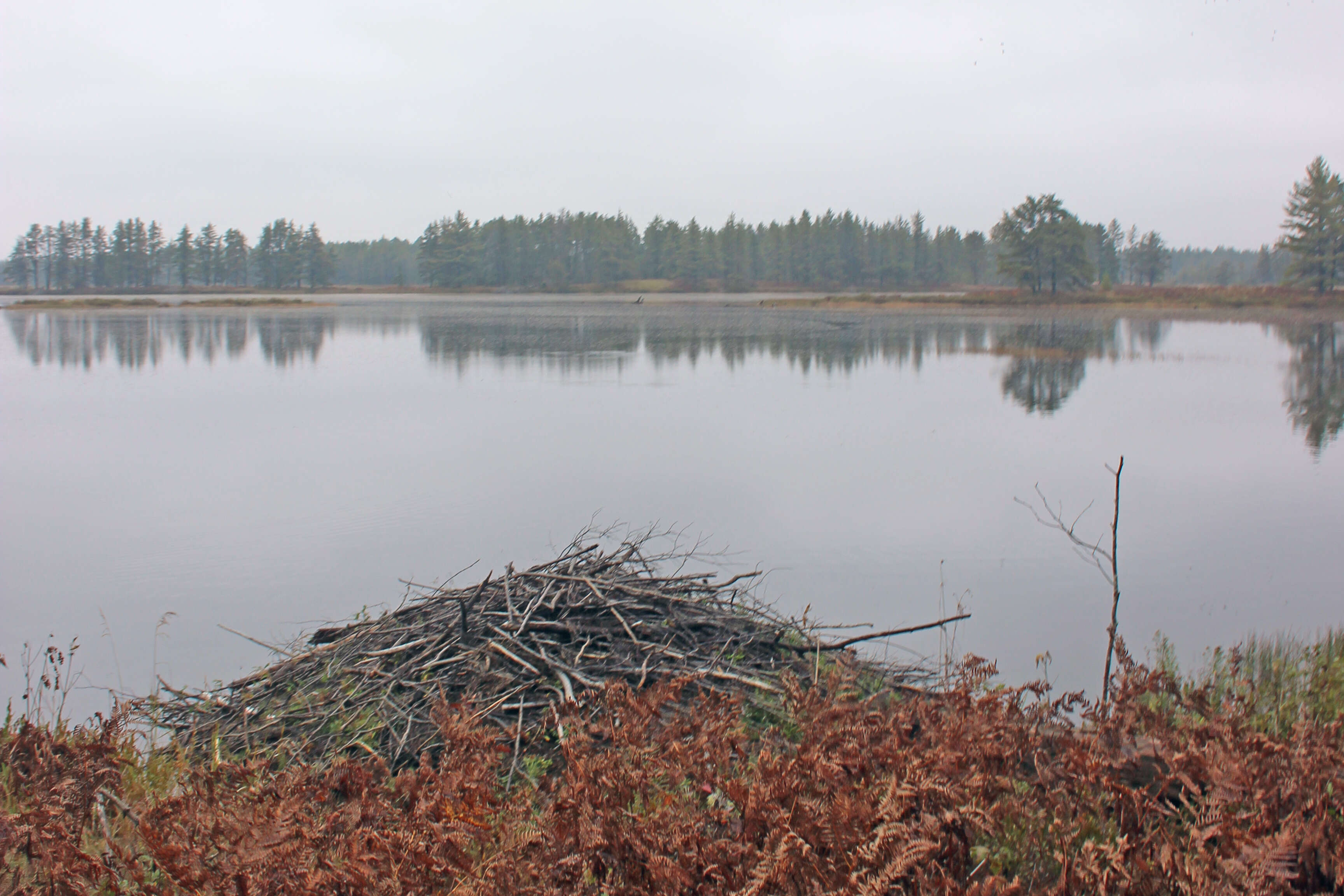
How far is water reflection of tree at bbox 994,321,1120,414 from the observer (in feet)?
71.4

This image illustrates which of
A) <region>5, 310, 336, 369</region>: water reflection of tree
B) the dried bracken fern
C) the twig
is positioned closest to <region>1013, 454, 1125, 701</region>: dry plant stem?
the dried bracken fern

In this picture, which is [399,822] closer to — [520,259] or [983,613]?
[983,613]

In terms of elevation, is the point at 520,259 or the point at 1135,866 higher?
the point at 520,259

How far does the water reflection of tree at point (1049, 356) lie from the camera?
21.8 meters

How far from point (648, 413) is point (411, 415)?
4.46m

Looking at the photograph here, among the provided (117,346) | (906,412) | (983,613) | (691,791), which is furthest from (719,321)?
(691,791)

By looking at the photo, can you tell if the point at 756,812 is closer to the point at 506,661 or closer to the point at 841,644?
the point at 506,661

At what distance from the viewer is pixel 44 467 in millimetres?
13859

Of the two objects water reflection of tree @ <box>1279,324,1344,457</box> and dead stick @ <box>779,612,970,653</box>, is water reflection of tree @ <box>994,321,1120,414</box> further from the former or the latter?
dead stick @ <box>779,612,970,653</box>

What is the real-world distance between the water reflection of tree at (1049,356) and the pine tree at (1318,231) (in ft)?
101

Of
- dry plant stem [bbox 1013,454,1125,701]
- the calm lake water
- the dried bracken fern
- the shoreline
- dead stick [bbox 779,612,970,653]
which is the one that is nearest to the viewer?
the dried bracken fern

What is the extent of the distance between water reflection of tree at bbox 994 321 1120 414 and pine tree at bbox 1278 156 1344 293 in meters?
30.9

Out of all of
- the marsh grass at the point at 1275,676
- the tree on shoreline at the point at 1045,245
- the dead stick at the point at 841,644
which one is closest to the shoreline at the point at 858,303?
the tree on shoreline at the point at 1045,245

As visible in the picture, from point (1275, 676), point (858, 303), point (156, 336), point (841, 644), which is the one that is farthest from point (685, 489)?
point (858, 303)
